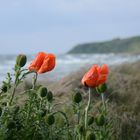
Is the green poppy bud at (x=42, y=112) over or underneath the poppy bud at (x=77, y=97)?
underneath

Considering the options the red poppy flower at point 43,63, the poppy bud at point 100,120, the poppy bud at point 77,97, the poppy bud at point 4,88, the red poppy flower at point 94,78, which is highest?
the red poppy flower at point 43,63

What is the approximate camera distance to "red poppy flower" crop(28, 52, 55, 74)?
4145mm

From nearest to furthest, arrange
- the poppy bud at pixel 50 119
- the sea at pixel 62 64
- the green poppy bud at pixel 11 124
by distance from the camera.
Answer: the green poppy bud at pixel 11 124
the poppy bud at pixel 50 119
the sea at pixel 62 64

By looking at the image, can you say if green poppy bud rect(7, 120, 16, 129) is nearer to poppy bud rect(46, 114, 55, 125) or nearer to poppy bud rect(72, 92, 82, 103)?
poppy bud rect(46, 114, 55, 125)

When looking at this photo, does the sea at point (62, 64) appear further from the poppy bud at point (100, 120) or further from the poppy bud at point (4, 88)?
the poppy bud at point (100, 120)

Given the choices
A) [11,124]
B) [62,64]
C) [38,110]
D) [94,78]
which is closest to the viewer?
[94,78]

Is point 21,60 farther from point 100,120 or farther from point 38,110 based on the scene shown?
point 100,120

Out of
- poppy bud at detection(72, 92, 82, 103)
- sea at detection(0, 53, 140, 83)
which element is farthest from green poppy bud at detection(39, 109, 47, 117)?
sea at detection(0, 53, 140, 83)

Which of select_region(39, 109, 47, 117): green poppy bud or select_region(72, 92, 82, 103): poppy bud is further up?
select_region(72, 92, 82, 103): poppy bud

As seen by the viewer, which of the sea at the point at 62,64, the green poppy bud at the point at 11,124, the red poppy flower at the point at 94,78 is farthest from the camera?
the sea at the point at 62,64

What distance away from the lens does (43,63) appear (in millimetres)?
4191

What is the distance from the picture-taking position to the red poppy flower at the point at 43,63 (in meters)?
4.14

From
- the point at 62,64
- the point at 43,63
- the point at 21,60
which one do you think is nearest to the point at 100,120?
the point at 43,63

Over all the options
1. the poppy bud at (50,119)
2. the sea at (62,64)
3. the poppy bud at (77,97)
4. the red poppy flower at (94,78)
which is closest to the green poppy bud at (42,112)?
the poppy bud at (50,119)
